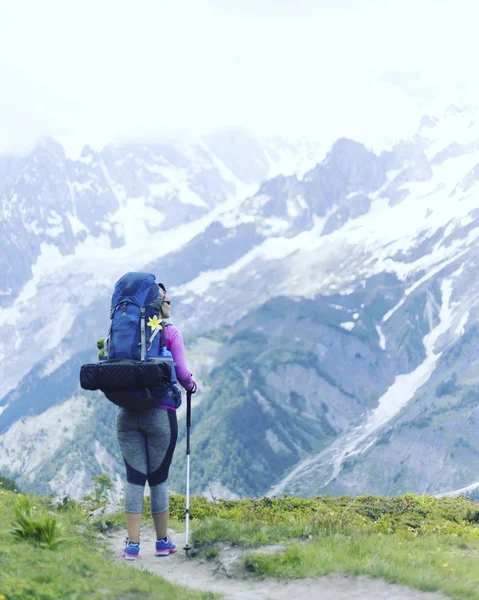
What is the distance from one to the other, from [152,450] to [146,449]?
0.49 ft

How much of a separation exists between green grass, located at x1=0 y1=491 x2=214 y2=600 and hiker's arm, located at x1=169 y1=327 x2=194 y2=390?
136 inches

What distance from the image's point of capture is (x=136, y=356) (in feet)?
45.1

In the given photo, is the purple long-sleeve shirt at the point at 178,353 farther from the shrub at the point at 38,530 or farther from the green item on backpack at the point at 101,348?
the shrub at the point at 38,530

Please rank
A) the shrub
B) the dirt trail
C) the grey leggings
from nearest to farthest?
1. the dirt trail
2. the shrub
3. the grey leggings

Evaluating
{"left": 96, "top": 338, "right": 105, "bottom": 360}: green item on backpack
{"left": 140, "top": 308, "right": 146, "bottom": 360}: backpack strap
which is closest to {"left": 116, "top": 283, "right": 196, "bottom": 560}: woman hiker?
{"left": 140, "top": 308, "right": 146, "bottom": 360}: backpack strap

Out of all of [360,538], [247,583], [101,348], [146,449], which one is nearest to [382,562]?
[360,538]

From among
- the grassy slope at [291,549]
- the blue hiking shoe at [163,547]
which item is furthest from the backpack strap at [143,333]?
the blue hiking shoe at [163,547]

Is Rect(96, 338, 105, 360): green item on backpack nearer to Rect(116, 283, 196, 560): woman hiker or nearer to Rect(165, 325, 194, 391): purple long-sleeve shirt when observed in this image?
Rect(116, 283, 196, 560): woman hiker

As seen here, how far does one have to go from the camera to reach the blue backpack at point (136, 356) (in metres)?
13.4

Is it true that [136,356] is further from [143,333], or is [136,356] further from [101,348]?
[101,348]

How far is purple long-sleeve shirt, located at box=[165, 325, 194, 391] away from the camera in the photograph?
561 inches

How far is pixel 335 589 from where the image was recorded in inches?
461

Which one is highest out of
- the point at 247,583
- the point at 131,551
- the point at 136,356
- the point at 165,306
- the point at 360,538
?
the point at 165,306

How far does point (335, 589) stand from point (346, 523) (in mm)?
4055
